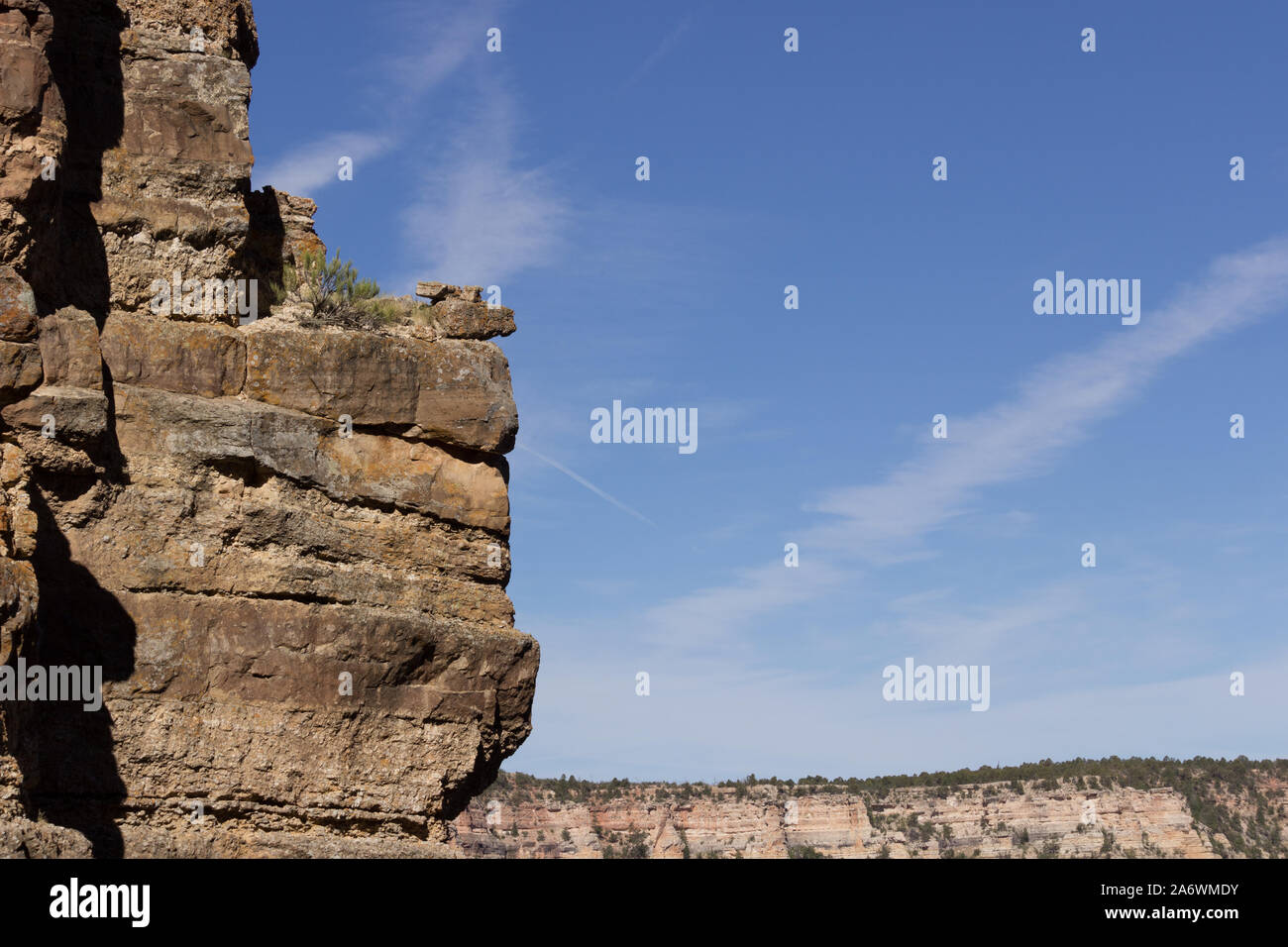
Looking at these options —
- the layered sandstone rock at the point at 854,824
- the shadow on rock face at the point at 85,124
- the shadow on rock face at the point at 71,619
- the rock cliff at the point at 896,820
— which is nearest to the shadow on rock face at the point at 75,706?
the shadow on rock face at the point at 71,619

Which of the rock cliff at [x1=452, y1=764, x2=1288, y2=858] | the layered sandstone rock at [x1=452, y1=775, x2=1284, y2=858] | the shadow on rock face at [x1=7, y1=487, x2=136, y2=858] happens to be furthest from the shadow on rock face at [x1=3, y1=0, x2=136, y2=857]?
the rock cliff at [x1=452, y1=764, x2=1288, y2=858]

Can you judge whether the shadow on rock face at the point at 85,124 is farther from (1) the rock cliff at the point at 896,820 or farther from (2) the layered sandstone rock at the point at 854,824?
(1) the rock cliff at the point at 896,820

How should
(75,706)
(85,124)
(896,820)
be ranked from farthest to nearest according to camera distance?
(896,820), (85,124), (75,706)

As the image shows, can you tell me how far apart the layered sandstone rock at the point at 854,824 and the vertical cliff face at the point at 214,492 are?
4841cm

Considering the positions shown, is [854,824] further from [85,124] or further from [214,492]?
[85,124]

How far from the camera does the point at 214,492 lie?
1568 cm

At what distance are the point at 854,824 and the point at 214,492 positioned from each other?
5770 cm

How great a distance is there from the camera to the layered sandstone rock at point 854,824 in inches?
2584

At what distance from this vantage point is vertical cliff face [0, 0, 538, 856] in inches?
570

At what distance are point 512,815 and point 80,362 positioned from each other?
181 feet

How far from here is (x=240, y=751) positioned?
1502 centimetres

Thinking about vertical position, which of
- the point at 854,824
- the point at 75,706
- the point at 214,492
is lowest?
the point at 854,824

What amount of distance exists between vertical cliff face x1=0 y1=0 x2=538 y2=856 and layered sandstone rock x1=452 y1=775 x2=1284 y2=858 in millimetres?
48415

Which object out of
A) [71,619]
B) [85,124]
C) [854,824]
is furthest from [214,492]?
[854,824]
